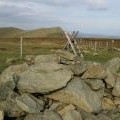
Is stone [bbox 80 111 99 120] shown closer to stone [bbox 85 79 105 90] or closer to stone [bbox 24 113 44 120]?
stone [bbox 24 113 44 120]

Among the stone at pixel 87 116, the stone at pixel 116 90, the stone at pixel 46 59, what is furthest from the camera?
the stone at pixel 46 59

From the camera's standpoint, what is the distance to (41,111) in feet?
46.2

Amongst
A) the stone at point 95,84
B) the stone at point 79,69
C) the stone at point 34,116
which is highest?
the stone at point 79,69

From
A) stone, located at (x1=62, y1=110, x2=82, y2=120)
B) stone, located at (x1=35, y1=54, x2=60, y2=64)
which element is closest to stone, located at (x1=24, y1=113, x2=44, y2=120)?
stone, located at (x1=62, y1=110, x2=82, y2=120)

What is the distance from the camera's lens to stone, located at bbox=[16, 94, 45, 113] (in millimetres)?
13734

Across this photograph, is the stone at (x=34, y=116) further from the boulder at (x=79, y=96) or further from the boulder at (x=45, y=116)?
the boulder at (x=79, y=96)

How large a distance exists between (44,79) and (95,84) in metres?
2.08

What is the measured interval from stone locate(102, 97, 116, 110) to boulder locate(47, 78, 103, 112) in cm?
52

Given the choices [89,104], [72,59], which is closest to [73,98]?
[89,104]

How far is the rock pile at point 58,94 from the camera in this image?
542 inches

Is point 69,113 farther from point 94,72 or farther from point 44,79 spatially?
point 94,72

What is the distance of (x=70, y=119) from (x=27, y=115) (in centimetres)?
130

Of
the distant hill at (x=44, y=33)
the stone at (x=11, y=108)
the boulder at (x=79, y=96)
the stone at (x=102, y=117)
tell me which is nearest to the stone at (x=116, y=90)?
the boulder at (x=79, y=96)

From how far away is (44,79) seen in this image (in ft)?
47.8
